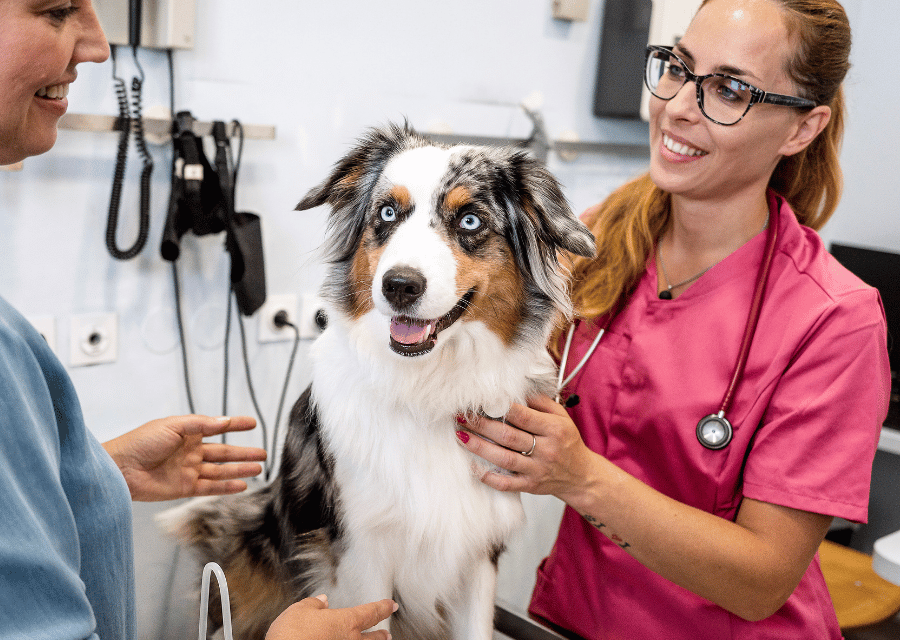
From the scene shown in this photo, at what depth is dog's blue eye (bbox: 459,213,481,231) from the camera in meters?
1.23

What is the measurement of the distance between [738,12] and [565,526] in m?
1.01

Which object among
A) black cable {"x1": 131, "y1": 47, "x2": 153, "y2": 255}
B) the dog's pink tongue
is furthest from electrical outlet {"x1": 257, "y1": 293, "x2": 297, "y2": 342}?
the dog's pink tongue

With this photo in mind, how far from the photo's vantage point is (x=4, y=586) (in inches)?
20.7

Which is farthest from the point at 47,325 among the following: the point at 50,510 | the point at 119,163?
the point at 50,510

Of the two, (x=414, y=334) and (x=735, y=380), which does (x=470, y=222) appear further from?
(x=735, y=380)

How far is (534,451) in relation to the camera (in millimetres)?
1175

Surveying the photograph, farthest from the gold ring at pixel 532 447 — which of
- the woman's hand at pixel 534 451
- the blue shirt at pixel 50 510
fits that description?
the blue shirt at pixel 50 510

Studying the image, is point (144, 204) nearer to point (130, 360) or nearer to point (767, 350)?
point (130, 360)

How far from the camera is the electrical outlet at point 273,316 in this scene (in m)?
2.30

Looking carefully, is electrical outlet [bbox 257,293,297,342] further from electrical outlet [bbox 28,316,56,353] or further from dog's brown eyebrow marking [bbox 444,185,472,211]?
dog's brown eyebrow marking [bbox 444,185,472,211]

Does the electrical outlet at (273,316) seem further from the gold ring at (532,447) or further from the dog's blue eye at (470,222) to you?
the gold ring at (532,447)

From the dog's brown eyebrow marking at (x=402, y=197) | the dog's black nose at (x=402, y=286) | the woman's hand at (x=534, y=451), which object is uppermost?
the dog's brown eyebrow marking at (x=402, y=197)

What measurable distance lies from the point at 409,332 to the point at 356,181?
0.36 meters

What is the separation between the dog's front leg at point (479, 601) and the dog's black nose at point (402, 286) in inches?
20.0
